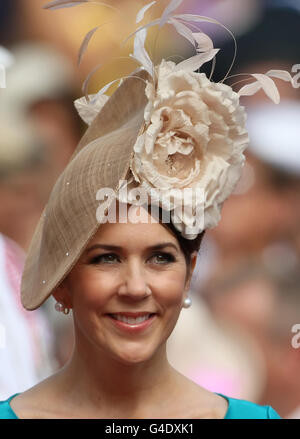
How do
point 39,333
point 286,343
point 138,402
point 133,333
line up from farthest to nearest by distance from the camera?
point 286,343
point 39,333
point 138,402
point 133,333

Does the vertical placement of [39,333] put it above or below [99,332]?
below

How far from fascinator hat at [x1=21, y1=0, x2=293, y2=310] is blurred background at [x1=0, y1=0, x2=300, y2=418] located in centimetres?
144

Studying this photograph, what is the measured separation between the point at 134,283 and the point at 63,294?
28 cm

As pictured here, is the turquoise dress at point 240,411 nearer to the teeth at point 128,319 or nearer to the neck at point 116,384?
the neck at point 116,384

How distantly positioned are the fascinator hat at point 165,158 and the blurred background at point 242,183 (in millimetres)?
1441

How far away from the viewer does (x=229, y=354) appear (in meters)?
3.47

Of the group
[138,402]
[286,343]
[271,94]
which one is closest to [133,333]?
[138,402]

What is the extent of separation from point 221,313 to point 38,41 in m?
1.54

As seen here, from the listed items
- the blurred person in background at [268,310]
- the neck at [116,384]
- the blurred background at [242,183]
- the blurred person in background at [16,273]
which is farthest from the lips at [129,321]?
the blurred person in background at [268,310]

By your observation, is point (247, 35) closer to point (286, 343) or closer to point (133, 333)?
point (286, 343)

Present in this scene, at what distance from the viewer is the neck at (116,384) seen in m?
1.98

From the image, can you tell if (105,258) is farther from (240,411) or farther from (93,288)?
(240,411)

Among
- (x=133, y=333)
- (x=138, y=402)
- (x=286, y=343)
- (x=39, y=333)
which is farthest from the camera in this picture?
(x=286, y=343)

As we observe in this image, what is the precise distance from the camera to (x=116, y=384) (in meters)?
1.99
